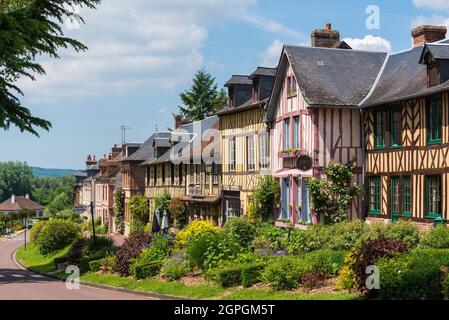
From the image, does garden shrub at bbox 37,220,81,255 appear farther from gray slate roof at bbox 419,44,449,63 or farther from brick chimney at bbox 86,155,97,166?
brick chimney at bbox 86,155,97,166

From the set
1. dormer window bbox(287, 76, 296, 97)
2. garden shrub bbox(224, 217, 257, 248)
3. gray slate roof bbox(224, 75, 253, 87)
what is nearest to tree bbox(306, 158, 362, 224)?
garden shrub bbox(224, 217, 257, 248)

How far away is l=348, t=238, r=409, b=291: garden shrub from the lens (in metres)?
17.4

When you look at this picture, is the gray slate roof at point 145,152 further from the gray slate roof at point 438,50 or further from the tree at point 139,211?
the gray slate roof at point 438,50

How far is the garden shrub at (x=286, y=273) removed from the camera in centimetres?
1970

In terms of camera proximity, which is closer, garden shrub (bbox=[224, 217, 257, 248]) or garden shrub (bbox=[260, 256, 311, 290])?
garden shrub (bbox=[260, 256, 311, 290])

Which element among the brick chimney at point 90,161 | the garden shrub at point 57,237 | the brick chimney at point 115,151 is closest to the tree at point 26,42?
the garden shrub at point 57,237

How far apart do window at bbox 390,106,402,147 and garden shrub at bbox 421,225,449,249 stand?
573cm

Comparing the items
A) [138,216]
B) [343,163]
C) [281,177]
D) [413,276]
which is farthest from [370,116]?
[138,216]

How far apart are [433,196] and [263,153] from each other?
11.3 m

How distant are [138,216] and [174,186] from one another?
8.14 m

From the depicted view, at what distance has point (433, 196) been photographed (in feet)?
79.1

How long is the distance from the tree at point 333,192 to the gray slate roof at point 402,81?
2.79 m

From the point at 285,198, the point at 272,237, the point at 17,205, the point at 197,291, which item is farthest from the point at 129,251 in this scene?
the point at 17,205
